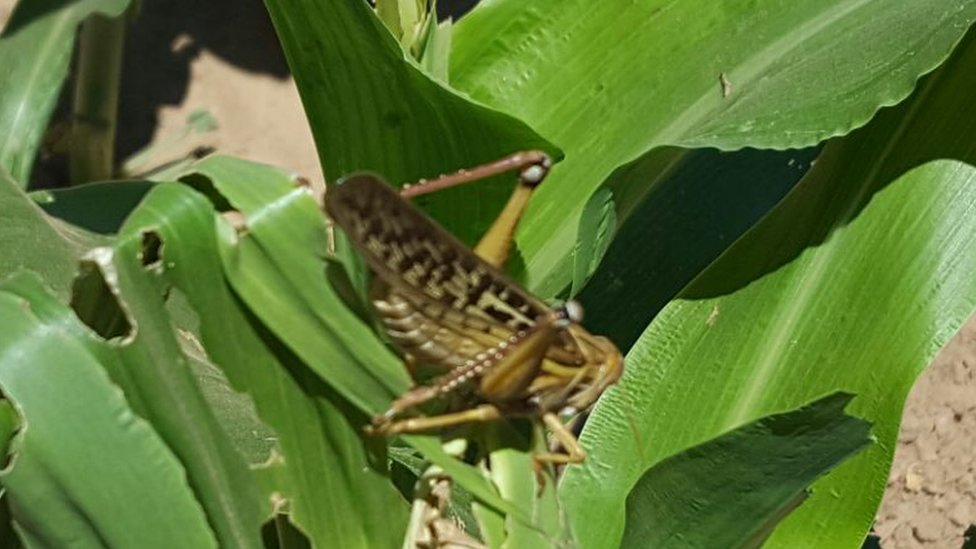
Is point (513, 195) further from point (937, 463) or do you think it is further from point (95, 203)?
point (937, 463)

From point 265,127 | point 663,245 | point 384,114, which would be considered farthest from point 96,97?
point 384,114

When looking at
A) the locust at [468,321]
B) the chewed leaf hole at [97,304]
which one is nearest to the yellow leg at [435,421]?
the locust at [468,321]

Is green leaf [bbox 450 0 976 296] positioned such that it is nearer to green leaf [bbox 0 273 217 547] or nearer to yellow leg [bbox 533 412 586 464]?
yellow leg [bbox 533 412 586 464]

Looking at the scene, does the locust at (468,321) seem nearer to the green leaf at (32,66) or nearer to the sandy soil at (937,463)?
the green leaf at (32,66)

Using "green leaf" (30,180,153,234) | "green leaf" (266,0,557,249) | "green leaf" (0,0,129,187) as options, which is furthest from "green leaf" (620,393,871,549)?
"green leaf" (0,0,129,187)

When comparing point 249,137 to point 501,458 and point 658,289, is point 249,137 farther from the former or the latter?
point 501,458

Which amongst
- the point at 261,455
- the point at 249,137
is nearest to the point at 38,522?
the point at 261,455
